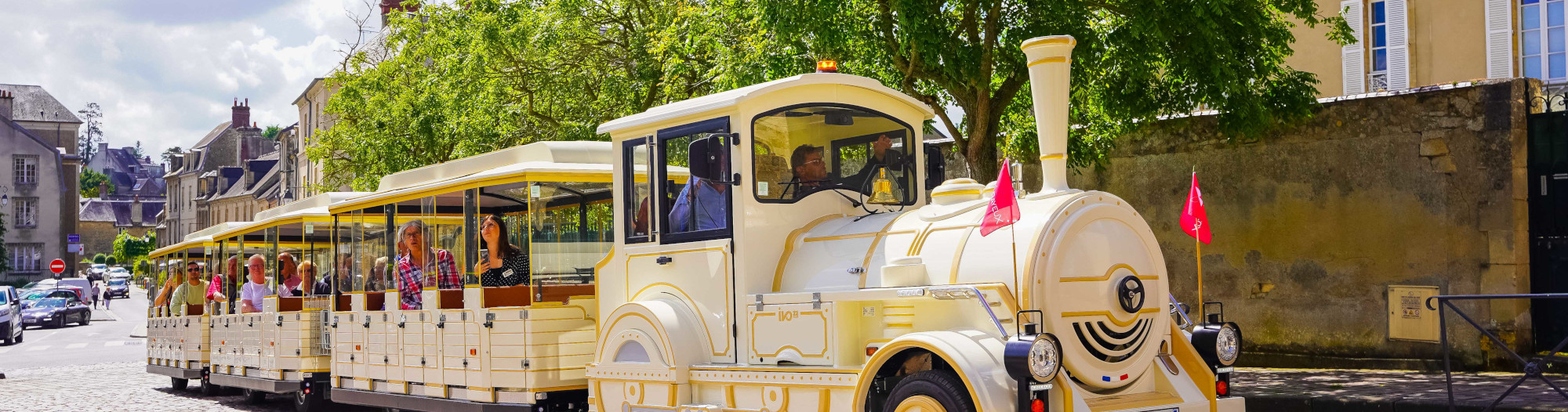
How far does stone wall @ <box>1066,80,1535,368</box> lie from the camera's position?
41.6ft

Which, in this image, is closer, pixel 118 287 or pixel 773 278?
pixel 773 278

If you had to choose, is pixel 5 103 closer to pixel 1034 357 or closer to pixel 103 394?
pixel 103 394

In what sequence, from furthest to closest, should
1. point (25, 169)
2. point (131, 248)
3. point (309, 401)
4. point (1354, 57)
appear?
point (131, 248), point (25, 169), point (1354, 57), point (309, 401)

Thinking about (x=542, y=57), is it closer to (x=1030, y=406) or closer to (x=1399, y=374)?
(x=1399, y=374)

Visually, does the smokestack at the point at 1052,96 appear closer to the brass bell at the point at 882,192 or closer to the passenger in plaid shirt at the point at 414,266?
the brass bell at the point at 882,192

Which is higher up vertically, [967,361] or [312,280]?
[312,280]

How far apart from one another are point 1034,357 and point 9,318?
35.3 metres

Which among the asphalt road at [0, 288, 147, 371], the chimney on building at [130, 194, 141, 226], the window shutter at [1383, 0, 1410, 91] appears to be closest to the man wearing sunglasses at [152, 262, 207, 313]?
the asphalt road at [0, 288, 147, 371]

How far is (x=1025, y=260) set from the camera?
645cm

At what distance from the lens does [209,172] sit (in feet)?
322

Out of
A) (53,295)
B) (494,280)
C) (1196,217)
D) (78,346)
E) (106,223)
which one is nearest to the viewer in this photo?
(1196,217)

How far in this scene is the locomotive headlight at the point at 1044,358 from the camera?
5965 mm

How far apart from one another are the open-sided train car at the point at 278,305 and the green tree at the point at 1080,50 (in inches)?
220

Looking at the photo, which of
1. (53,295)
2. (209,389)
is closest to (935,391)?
(209,389)
